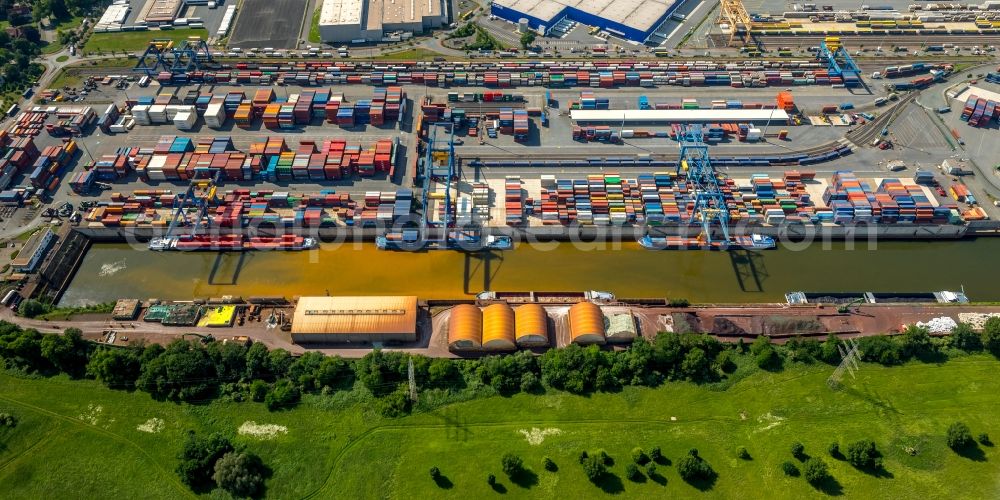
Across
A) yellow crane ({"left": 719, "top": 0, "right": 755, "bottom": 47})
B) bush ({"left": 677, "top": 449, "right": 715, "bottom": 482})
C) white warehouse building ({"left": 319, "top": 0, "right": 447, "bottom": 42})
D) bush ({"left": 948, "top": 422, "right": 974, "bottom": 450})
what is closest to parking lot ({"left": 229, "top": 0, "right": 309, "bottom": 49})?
white warehouse building ({"left": 319, "top": 0, "right": 447, "bottom": 42})

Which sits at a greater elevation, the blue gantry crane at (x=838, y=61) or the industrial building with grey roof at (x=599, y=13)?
the industrial building with grey roof at (x=599, y=13)

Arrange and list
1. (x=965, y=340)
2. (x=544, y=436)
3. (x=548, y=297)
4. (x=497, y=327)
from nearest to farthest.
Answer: (x=544, y=436)
(x=965, y=340)
(x=497, y=327)
(x=548, y=297)

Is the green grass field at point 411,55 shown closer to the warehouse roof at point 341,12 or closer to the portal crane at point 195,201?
the warehouse roof at point 341,12

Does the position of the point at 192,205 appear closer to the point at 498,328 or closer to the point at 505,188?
the point at 505,188

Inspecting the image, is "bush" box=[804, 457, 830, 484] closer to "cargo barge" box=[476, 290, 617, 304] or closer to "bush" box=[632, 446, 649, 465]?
"bush" box=[632, 446, 649, 465]

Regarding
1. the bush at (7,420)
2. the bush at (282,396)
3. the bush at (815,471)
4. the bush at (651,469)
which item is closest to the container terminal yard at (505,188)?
the bush at (282,396)

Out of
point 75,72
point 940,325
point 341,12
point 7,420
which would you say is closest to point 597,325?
point 940,325
